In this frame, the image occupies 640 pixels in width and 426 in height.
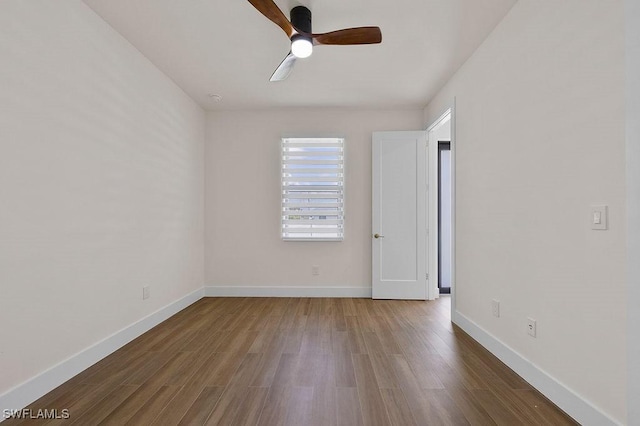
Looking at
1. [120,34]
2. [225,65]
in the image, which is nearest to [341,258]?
[225,65]

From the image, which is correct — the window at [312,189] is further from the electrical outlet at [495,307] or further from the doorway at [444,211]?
the electrical outlet at [495,307]

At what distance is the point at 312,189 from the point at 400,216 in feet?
4.14

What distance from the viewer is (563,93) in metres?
1.84

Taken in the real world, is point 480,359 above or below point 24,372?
below

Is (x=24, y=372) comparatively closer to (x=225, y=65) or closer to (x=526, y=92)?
(x=225, y=65)

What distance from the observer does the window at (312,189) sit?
14.5 feet

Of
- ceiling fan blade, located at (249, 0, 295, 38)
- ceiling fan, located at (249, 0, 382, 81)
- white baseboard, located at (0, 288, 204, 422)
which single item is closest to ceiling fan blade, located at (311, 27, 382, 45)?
ceiling fan, located at (249, 0, 382, 81)

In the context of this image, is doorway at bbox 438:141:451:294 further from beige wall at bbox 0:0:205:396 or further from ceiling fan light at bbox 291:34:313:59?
beige wall at bbox 0:0:205:396

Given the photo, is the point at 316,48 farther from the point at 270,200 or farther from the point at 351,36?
the point at 270,200

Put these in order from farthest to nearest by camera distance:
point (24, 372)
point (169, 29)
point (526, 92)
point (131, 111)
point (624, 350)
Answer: point (131, 111), point (169, 29), point (526, 92), point (24, 372), point (624, 350)

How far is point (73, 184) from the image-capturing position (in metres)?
2.18

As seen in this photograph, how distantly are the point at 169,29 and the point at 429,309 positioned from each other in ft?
12.9

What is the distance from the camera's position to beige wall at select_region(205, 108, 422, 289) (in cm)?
446

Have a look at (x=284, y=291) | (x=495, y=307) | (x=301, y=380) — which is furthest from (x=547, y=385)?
(x=284, y=291)
